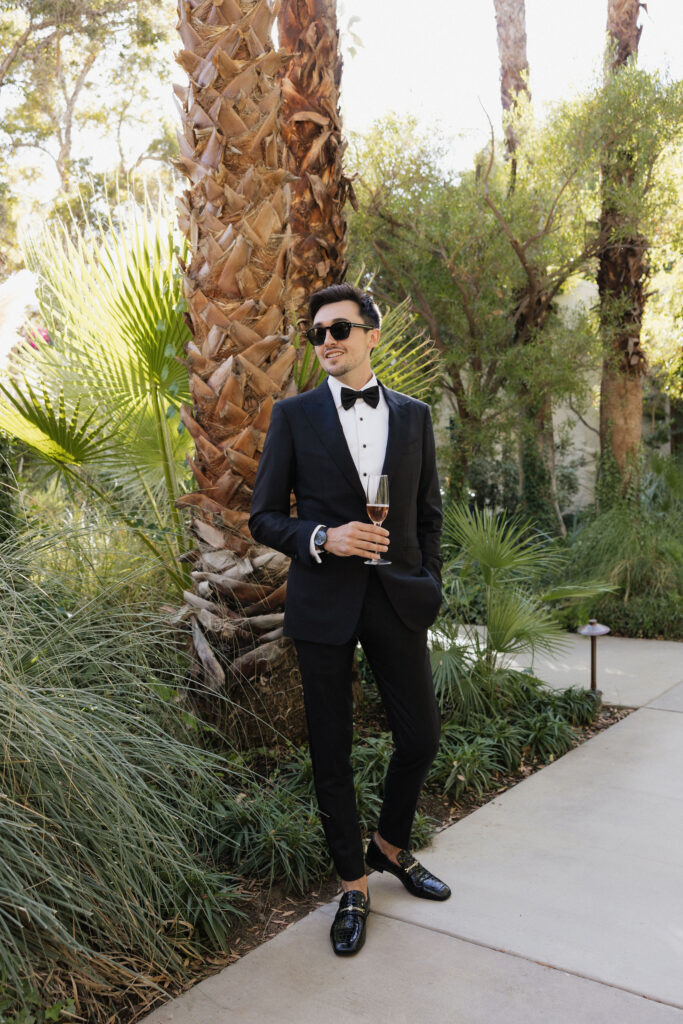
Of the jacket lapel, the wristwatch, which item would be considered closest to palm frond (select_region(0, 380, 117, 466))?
the jacket lapel

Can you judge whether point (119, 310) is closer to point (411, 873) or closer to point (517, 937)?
point (411, 873)

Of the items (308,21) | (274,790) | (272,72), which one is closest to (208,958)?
(274,790)

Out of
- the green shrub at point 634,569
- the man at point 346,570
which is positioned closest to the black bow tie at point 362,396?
the man at point 346,570

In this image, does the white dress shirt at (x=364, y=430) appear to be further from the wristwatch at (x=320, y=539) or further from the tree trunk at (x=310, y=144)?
the tree trunk at (x=310, y=144)

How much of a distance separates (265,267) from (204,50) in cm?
105

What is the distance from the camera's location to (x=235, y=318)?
14.0ft

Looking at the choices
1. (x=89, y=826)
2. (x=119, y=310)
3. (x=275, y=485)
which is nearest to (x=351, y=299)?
(x=275, y=485)

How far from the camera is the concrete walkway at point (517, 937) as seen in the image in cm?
266

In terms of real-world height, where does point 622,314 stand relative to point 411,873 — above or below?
above

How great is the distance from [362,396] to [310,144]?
2.80 m

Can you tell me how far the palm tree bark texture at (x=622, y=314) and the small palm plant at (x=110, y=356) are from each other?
6.54 m

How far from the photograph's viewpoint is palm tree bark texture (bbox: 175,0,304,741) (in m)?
4.23

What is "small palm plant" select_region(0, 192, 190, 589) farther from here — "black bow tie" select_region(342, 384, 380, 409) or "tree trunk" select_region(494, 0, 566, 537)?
"tree trunk" select_region(494, 0, 566, 537)

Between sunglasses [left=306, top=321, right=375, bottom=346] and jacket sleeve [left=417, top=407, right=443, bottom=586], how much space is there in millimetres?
455
